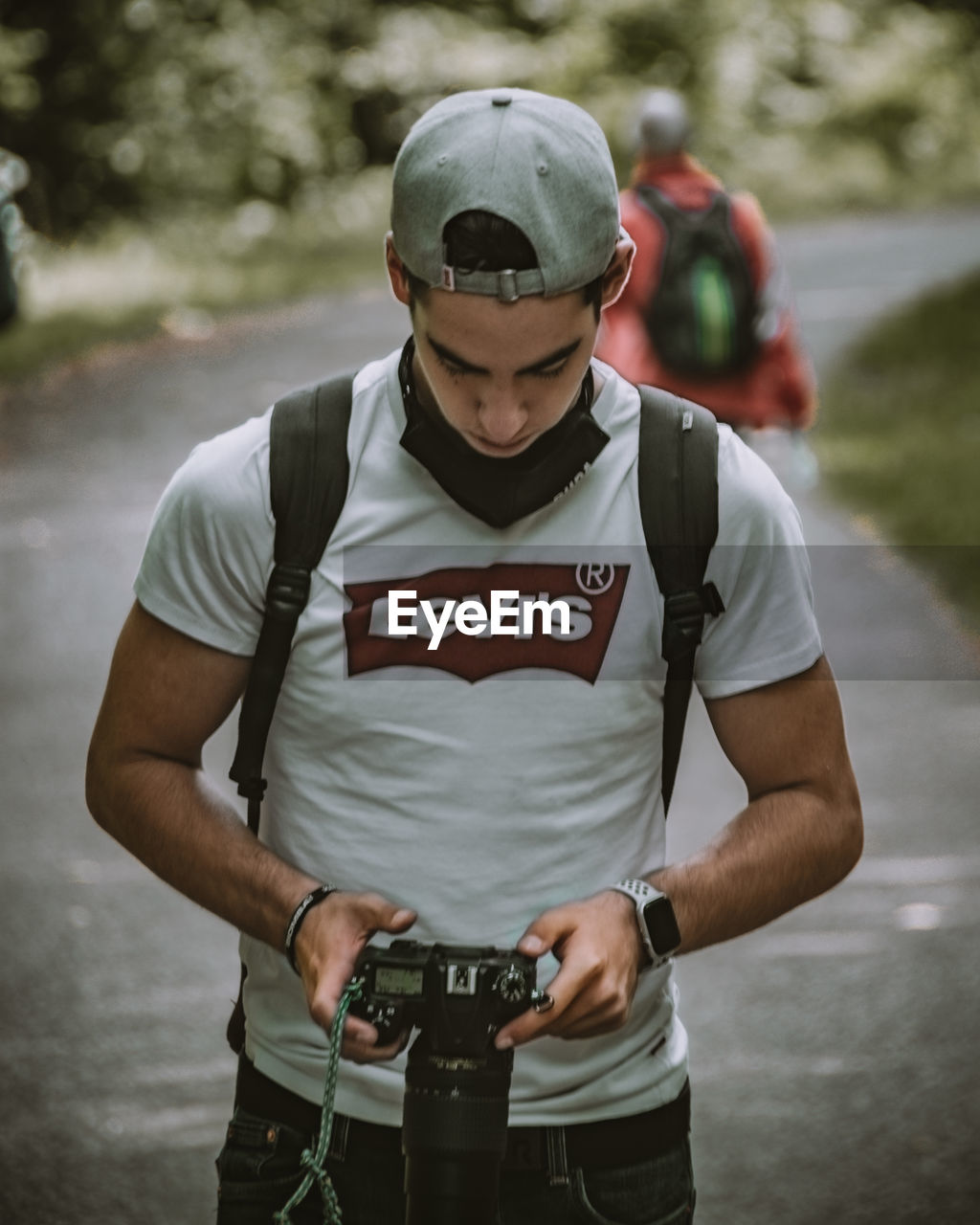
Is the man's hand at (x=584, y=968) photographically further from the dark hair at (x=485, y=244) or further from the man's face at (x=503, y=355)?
the dark hair at (x=485, y=244)

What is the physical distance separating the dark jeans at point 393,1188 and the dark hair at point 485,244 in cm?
98

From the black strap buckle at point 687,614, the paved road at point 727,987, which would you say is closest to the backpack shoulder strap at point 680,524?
the black strap buckle at point 687,614

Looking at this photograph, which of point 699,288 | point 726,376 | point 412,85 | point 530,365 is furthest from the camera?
point 412,85

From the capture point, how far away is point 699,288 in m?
6.72

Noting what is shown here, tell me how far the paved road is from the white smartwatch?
7.13 feet

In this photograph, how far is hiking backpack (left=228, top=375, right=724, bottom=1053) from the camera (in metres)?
2.06

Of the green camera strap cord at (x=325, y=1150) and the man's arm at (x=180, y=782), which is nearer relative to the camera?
the green camera strap cord at (x=325, y=1150)

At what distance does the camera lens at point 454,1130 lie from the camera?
1.90m

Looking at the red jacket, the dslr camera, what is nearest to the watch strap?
the dslr camera

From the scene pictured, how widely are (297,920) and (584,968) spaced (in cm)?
31

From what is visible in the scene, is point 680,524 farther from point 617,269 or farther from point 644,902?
point 644,902

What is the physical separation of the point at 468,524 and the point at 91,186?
1884 centimetres

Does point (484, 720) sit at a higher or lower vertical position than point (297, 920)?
higher

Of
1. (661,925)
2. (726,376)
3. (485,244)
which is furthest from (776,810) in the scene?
(726,376)
